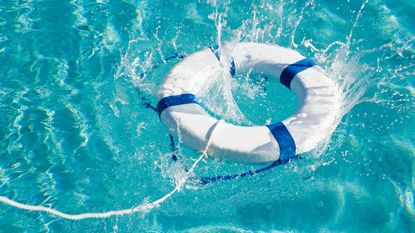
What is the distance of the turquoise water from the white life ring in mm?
157

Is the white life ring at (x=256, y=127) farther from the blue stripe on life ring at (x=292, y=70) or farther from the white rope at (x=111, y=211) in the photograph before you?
the white rope at (x=111, y=211)

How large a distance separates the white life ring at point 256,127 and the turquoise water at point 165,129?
157 millimetres

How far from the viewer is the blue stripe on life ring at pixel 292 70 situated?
12.0 feet

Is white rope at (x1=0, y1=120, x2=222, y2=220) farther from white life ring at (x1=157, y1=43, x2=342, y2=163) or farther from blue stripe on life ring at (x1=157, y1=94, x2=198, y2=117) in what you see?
blue stripe on life ring at (x1=157, y1=94, x2=198, y2=117)

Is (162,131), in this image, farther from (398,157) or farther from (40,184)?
(398,157)

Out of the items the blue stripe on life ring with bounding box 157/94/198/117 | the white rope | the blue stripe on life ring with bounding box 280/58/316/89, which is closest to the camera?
the white rope

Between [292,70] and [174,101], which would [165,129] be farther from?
[292,70]

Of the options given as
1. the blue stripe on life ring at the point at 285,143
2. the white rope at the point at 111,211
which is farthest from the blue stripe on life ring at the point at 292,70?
the white rope at the point at 111,211

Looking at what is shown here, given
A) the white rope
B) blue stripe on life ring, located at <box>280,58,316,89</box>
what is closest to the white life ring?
blue stripe on life ring, located at <box>280,58,316,89</box>

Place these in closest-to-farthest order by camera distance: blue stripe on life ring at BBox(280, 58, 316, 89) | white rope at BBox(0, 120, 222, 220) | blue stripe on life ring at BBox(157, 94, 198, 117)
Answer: white rope at BBox(0, 120, 222, 220)
blue stripe on life ring at BBox(157, 94, 198, 117)
blue stripe on life ring at BBox(280, 58, 316, 89)

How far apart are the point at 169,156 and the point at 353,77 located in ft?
5.12

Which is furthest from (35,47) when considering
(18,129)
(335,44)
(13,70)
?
(335,44)

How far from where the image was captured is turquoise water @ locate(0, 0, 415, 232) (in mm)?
3176

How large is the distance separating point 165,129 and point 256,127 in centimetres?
68
